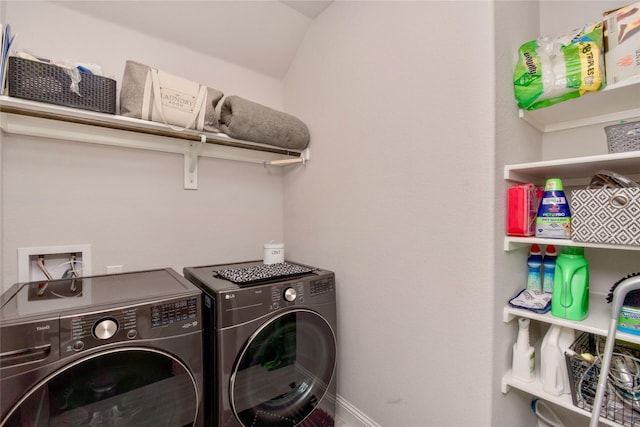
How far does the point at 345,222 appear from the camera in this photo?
62.6 inches

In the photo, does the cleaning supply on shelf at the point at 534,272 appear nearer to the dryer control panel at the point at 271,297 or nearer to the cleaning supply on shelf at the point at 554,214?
the cleaning supply on shelf at the point at 554,214

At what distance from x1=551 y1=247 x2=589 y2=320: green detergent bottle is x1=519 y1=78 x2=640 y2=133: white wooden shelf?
59 cm

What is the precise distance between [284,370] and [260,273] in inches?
19.0

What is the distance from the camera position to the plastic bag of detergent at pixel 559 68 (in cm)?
97

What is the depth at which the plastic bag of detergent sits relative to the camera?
0.97 metres

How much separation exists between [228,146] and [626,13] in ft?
5.99

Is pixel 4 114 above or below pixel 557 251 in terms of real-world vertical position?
above

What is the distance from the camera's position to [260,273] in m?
1.42

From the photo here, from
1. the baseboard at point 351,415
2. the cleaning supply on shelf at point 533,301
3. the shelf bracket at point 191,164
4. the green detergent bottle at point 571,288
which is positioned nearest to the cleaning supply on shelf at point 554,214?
the green detergent bottle at point 571,288

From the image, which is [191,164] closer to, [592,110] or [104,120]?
[104,120]

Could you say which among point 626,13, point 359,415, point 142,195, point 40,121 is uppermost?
point 626,13

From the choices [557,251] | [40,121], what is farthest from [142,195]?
[557,251]

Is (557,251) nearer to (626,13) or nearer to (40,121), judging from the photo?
(626,13)

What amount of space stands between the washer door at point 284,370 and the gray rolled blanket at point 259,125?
1.01m
